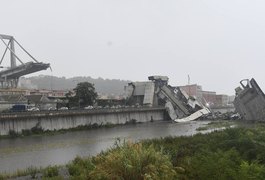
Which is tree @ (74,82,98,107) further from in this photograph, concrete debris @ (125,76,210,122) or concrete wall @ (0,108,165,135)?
concrete debris @ (125,76,210,122)

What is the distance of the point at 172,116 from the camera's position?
109 m

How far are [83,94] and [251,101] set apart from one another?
134 feet

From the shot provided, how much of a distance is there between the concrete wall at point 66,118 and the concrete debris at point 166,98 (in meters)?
10.7

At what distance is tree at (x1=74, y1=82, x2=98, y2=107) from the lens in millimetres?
100312

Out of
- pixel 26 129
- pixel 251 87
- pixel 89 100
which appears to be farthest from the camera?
pixel 89 100

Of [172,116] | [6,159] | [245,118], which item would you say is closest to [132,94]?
[172,116]

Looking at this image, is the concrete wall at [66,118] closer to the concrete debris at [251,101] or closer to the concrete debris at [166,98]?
the concrete debris at [166,98]

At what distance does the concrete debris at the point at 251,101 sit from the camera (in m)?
77.2

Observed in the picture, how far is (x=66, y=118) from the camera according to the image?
7531cm

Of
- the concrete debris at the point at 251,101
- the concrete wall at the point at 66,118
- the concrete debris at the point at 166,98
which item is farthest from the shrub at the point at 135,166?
the concrete debris at the point at 166,98

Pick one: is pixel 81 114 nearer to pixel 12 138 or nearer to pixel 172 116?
pixel 12 138

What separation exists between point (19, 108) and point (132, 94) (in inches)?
2023

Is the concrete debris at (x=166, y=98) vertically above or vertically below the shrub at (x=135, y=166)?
above

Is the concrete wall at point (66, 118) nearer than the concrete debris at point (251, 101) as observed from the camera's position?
Yes
